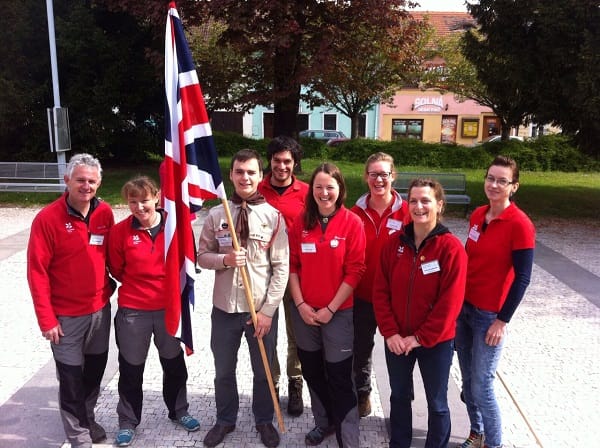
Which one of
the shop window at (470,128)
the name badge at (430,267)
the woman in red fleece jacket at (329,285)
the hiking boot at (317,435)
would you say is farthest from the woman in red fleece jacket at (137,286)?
the shop window at (470,128)

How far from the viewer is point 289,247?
3.47 m

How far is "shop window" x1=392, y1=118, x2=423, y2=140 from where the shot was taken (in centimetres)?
3897

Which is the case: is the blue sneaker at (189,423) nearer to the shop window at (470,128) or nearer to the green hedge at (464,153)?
the green hedge at (464,153)

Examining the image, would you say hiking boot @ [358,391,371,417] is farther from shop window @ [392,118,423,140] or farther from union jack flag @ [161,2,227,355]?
shop window @ [392,118,423,140]

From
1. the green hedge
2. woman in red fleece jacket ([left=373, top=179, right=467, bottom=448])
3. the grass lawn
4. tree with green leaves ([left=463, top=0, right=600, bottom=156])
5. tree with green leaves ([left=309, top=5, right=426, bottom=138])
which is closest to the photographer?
woman in red fleece jacket ([left=373, top=179, right=467, bottom=448])

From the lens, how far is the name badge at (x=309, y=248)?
3309 mm

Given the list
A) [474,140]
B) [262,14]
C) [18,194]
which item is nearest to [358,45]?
[262,14]

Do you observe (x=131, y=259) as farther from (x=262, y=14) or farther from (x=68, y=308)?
(x=262, y=14)

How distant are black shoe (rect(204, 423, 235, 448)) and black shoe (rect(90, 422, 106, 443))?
0.69 metres

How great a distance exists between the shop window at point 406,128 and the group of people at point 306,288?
36.7m

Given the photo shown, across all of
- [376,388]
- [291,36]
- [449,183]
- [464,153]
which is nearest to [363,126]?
[464,153]

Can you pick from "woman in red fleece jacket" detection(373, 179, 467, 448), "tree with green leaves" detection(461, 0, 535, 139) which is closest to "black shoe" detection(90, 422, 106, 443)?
"woman in red fleece jacket" detection(373, 179, 467, 448)

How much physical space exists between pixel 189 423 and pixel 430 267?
199 cm

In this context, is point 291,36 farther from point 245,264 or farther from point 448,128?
point 448,128
